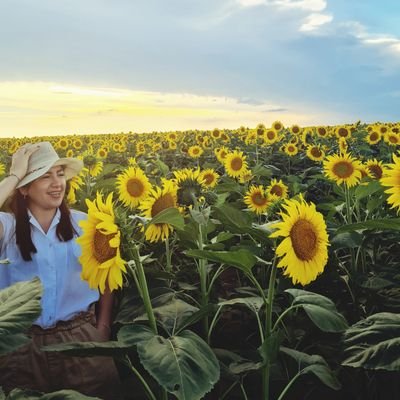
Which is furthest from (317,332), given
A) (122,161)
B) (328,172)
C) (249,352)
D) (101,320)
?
(122,161)

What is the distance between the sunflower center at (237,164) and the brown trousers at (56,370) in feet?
14.5

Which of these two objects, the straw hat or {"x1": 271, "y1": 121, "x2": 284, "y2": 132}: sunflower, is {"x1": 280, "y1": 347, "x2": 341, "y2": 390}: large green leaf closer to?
the straw hat

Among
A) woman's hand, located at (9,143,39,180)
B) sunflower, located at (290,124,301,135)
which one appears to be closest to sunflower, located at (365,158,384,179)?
woman's hand, located at (9,143,39,180)

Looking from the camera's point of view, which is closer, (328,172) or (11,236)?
(11,236)

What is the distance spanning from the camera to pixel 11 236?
11.3 ft

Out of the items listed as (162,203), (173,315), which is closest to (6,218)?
(162,203)

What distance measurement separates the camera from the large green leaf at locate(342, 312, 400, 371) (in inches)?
85.6

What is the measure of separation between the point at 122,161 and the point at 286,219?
1009 cm

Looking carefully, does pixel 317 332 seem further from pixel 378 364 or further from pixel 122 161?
pixel 122 161

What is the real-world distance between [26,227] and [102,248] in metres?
1.13

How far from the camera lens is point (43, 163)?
3.52m

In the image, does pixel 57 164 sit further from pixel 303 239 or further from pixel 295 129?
pixel 295 129

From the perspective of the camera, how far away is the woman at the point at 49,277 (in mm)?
3164

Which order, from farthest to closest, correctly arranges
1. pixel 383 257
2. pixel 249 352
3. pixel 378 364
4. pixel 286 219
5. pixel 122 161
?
pixel 122 161 < pixel 383 257 < pixel 249 352 < pixel 286 219 < pixel 378 364
